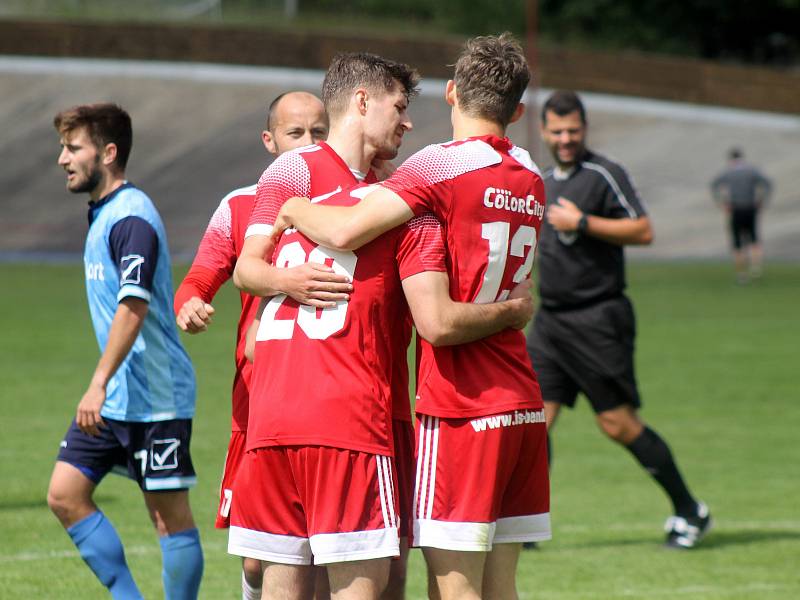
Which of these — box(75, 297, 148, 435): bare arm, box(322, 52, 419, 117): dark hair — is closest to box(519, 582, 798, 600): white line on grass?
box(75, 297, 148, 435): bare arm

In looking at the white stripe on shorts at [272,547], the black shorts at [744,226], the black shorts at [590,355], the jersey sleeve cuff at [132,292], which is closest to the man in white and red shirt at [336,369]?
the white stripe on shorts at [272,547]

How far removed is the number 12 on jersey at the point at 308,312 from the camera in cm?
381

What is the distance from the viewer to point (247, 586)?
4.84 m

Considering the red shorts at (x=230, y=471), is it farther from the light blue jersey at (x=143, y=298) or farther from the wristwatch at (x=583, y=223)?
the wristwatch at (x=583, y=223)

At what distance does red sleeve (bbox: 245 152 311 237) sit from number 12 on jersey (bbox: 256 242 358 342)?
0.41ft

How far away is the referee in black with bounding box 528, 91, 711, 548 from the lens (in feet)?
23.6

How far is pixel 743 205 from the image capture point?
2528 centimetres

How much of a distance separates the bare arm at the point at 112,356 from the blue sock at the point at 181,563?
576 millimetres

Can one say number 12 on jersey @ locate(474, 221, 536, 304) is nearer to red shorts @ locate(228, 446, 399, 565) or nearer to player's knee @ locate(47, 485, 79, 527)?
red shorts @ locate(228, 446, 399, 565)

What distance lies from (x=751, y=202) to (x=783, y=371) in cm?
1227

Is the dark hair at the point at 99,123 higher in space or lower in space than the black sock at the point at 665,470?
higher

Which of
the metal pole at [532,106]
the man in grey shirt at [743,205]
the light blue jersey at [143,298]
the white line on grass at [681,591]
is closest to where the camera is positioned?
the light blue jersey at [143,298]

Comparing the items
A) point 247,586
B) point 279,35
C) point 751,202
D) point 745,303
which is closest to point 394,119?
point 247,586

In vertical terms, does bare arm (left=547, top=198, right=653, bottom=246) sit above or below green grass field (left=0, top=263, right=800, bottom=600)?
above
